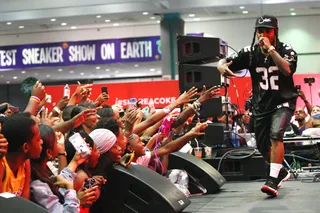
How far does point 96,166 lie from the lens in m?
3.52

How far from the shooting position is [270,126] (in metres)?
4.68

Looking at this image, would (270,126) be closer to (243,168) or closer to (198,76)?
(243,168)

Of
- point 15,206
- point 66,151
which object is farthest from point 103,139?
point 15,206

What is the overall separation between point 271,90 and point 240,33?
1075 cm

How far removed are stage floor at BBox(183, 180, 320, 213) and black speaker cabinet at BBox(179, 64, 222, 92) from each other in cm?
135

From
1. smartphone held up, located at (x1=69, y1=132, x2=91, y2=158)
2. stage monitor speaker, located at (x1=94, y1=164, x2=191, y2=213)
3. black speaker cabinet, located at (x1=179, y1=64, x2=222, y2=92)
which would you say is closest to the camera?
smartphone held up, located at (x1=69, y1=132, x2=91, y2=158)

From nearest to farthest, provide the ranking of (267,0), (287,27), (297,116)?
(297,116) → (267,0) → (287,27)

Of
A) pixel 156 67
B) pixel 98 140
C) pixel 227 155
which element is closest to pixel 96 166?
pixel 98 140

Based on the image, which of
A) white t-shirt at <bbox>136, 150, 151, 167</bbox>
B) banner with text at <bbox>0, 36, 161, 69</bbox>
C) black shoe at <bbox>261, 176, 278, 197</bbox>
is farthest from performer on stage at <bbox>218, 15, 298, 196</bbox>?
banner with text at <bbox>0, 36, 161, 69</bbox>

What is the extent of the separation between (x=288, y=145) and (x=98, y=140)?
4568 mm

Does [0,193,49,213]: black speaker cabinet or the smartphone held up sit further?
the smartphone held up

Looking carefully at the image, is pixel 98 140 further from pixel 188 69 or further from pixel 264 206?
pixel 188 69

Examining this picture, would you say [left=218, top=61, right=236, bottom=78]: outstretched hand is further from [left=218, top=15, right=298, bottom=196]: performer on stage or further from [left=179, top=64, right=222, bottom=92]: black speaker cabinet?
[left=179, top=64, right=222, bottom=92]: black speaker cabinet

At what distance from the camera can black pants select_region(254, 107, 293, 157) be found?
451 centimetres
